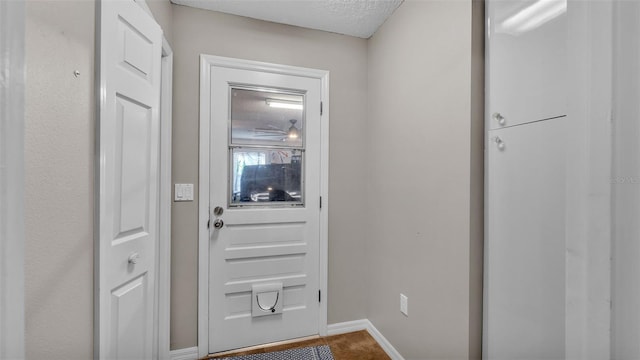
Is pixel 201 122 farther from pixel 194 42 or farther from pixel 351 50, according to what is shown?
pixel 351 50

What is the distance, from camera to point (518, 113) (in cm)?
109

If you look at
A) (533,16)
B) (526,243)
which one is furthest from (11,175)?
(533,16)

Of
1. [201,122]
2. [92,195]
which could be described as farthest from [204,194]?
[92,195]

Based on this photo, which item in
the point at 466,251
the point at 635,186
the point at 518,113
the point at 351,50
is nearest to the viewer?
the point at 635,186

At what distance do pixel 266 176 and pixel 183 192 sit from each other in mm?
571

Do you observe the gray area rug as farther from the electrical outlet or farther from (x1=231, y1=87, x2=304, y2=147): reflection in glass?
(x1=231, y1=87, x2=304, y2=147): reflection in glass

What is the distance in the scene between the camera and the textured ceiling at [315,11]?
1.78m

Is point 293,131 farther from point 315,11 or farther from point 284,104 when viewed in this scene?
point 315,11

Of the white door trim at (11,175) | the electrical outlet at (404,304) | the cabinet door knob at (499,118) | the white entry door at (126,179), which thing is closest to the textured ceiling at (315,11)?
the white entry door at (126,179)

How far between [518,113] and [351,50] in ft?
4.79

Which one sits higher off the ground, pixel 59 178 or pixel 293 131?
pixel 293 131

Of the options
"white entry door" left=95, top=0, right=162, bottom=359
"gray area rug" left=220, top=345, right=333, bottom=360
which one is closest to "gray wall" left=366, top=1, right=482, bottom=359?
"gray area rug" left=220, top=345, right=333, bottom=360

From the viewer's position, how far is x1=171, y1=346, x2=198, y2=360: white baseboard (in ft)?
5.85

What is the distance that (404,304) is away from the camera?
173 centimetres
